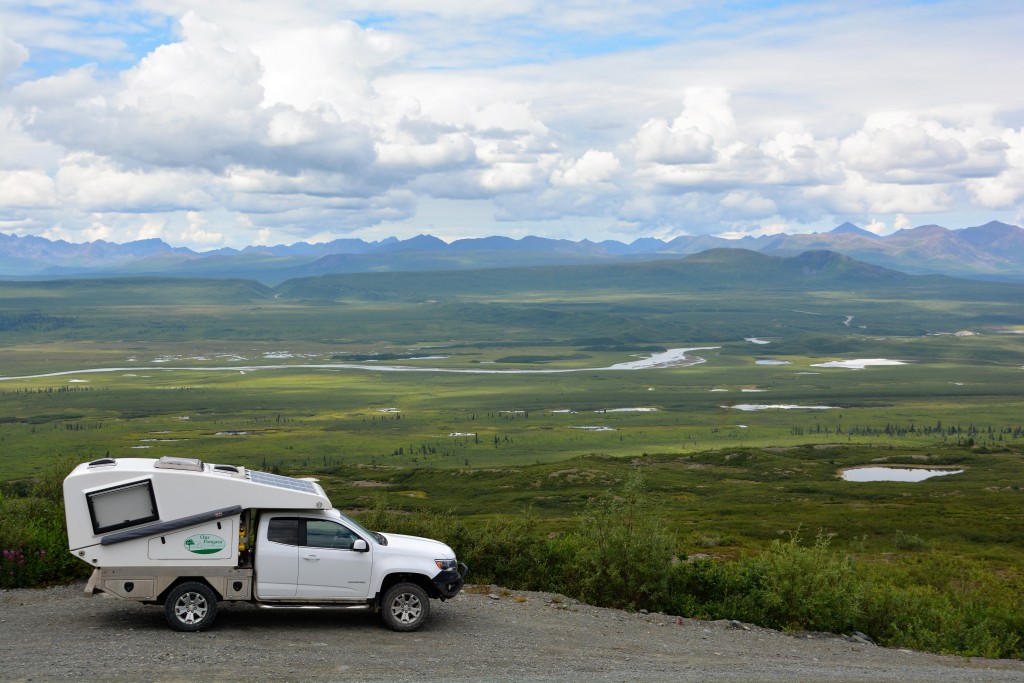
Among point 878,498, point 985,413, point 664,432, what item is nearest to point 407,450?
point 664,432

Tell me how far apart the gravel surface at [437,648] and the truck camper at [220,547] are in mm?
825

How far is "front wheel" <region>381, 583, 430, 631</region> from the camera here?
2258 centimetres

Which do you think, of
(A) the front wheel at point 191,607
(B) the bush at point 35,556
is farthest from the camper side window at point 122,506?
(B) the bush at point 35,556

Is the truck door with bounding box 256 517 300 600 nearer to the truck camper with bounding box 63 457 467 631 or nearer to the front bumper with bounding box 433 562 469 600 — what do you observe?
the truck camper with bounding box 63 457 467 631

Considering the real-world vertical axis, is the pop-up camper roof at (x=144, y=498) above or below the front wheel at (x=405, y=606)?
above

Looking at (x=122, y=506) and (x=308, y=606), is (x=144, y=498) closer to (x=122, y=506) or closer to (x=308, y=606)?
(x=122, y=506)

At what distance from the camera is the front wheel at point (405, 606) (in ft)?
74.1

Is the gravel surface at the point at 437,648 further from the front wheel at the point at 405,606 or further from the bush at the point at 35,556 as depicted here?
the bush at the point at 35,556

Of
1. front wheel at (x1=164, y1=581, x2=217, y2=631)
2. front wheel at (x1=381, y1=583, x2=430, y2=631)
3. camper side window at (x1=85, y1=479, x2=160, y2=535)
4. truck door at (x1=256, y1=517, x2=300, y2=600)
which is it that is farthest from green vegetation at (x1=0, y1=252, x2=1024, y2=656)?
truck door at (x1=256, y1=517, x2=300, y2=600)

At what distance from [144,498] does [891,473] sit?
349 feet

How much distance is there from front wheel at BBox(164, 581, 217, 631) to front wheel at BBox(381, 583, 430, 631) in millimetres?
3882

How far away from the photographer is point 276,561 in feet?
72.3

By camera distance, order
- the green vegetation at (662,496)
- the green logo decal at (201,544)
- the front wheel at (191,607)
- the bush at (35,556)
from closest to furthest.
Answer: the front wheel at (191,607) → the green logo decal at (201,544) → the bush at (35,556) → the green vegetation at (662,496)

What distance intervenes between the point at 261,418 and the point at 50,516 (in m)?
161
